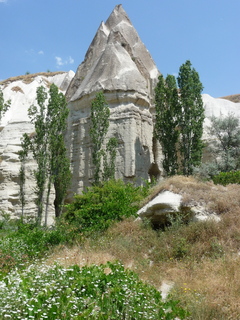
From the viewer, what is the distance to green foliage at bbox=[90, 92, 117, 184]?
2280cm

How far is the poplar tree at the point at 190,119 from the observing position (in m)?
22.5

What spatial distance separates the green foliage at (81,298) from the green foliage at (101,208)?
488cm

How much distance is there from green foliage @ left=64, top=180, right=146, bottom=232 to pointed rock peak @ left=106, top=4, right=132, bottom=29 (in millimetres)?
24595

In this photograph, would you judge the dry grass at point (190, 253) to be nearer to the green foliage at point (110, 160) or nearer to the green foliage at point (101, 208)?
the green foliage at point (101, 208)

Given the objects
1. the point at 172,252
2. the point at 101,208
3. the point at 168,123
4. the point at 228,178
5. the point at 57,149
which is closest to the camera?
the point at 172,252

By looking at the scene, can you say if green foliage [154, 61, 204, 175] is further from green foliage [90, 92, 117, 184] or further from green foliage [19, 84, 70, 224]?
green foliage [19, 84, 70, 224]

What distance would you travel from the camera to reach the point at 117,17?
33.9 meters

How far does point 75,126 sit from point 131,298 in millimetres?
21912

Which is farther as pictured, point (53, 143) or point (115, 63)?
point (115, 63)

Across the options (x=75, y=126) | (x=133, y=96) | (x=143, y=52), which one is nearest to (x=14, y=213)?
(x=75, y=126)

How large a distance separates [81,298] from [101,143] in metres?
18.8

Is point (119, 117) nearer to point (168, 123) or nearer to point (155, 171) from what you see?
point (168, 123)

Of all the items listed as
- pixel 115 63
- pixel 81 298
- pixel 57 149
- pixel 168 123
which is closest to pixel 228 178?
pixel 168 123

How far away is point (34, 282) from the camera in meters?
5.80
